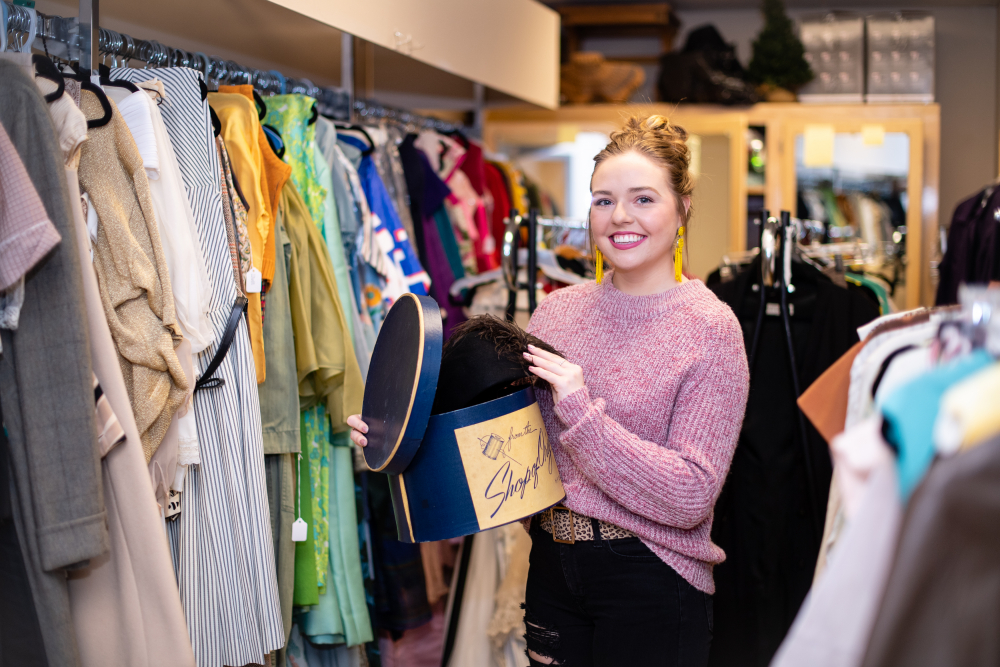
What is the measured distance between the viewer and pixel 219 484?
60.7 inches

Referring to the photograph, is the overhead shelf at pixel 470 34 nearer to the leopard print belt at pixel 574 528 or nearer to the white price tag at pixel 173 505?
the white price tag at pixel 173 505

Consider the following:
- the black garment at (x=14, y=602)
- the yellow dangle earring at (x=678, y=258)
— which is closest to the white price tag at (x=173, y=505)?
the black garment at (x=14, y=602)

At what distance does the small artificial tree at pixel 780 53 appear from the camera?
3820 millimetres

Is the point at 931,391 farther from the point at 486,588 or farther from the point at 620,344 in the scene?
the point at 486,588

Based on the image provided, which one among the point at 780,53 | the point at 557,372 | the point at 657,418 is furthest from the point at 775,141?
the point at 557,372

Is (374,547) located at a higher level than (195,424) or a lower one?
lower

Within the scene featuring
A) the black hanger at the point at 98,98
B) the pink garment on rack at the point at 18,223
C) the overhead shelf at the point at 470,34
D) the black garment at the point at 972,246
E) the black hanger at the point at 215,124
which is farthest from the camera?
the black garment at the point at 972,246

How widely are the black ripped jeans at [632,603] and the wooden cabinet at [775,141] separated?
2713 millimetres

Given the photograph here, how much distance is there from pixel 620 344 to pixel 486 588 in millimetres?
1097

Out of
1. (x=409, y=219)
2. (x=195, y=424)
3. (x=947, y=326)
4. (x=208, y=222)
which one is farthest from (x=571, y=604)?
(x=409, y=219)

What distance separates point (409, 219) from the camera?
2498 millimetres

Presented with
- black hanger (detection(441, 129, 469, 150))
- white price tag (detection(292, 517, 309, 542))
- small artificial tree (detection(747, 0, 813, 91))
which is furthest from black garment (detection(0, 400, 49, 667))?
small artificial tree (detection(747, 0, 813, 91))

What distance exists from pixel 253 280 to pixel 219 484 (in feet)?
1.30

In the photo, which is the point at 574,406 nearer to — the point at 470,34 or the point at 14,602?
the point at 14,602
